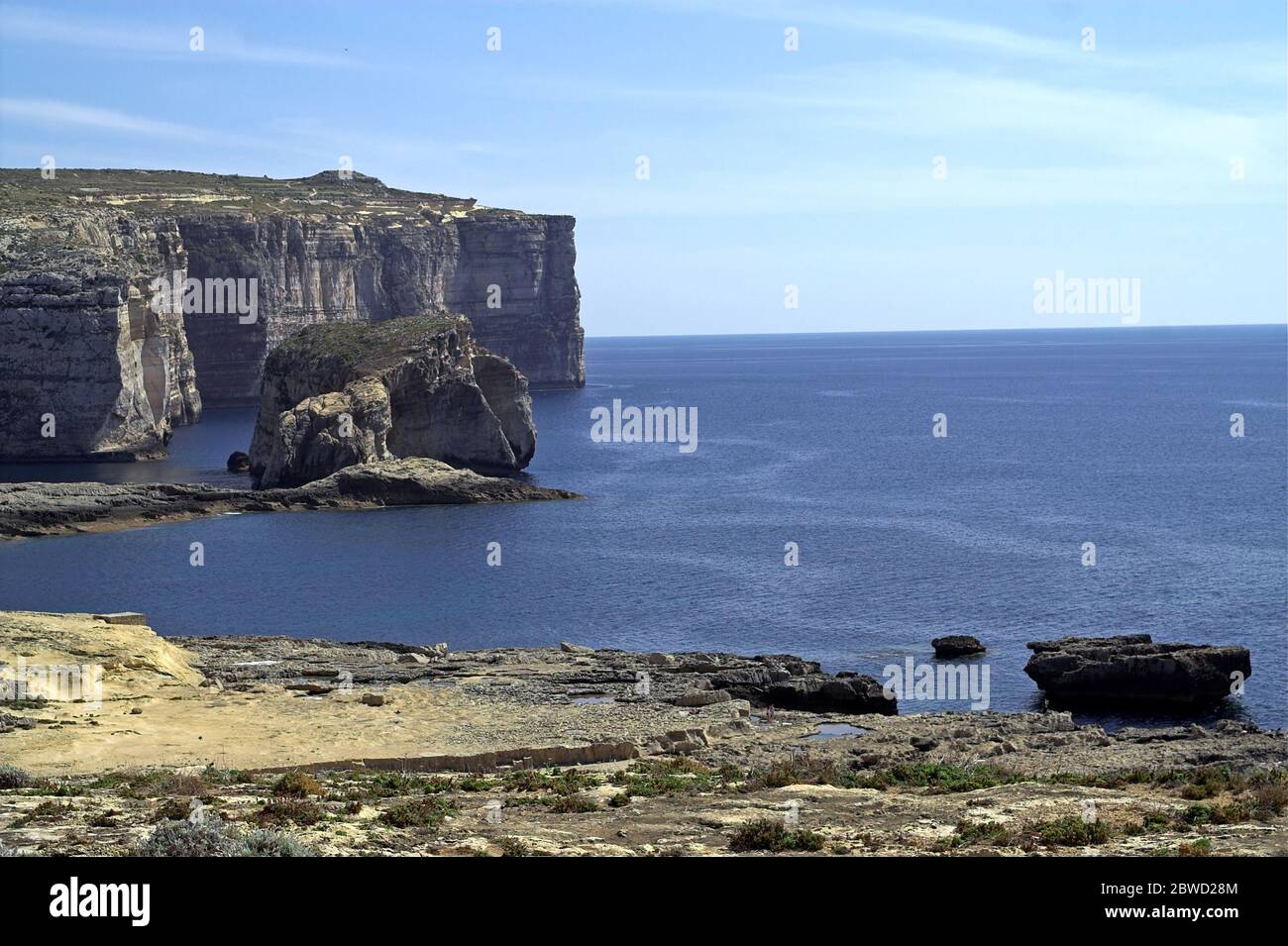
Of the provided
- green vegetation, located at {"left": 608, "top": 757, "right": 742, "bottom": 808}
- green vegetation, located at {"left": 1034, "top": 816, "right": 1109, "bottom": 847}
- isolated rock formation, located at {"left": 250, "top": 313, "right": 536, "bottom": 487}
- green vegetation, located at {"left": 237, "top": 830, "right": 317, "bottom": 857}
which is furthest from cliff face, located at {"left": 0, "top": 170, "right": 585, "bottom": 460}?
green vegetation, located at {"left": 1034, "top": 816, "right": 1109, "bottom": 847}

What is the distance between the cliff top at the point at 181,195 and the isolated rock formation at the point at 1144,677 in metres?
109

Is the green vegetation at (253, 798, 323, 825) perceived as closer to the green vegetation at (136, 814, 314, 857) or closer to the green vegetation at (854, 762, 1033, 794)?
the green vegetation at (136, 814, 314, 857)

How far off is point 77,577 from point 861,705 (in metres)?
40.9

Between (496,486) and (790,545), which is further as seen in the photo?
(496,486)

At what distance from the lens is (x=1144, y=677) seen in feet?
152

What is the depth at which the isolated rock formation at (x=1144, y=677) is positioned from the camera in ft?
151

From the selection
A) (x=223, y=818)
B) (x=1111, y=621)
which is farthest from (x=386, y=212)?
(x=223, y=818)

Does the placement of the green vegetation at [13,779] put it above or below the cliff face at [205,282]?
below

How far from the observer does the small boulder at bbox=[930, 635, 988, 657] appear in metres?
52.5

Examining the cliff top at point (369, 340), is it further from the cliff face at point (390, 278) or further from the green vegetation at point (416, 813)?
the green vegetation at point (416, 813)

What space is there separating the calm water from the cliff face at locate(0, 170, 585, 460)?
6438mm

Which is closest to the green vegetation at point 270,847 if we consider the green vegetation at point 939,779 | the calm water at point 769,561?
the green vegetation at point 939,779
